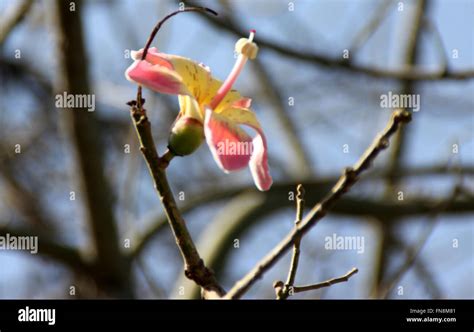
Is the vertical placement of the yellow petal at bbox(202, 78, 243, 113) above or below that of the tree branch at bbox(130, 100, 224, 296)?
above

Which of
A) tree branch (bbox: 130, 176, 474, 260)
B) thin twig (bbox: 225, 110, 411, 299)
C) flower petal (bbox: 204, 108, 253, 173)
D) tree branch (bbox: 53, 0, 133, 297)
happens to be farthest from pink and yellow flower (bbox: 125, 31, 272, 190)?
tree branch (bbox: 130, 176, 474, 260)

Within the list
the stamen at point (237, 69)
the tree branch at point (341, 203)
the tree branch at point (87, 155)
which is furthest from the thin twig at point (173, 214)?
the tree branch at point (341, 203)

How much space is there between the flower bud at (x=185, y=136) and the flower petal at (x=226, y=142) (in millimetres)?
37

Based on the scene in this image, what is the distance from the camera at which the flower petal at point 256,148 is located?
884mm

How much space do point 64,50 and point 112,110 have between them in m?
1.28

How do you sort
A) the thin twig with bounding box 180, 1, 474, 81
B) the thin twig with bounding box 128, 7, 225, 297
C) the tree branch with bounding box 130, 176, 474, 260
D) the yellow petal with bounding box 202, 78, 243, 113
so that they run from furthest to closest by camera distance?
the tree branch with bounding box 130, 176, 474, 260, the thin twig with bounding box 180, 1, 474, 81, the yellow petal with bounding box 202, 78, 243, 113, the thin twig with bounding box 128, 7, 225, 297

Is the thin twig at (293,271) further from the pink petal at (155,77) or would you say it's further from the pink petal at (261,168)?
the pink petal at (155,77)

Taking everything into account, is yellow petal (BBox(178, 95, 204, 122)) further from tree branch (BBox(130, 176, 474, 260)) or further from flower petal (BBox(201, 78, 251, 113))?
tree branch (BBox(130, 176, 474, 260))

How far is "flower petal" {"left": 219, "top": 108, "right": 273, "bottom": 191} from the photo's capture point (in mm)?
884

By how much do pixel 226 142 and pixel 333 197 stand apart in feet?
0.52

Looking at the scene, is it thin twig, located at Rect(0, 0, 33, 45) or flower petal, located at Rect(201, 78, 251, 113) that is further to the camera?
thin twig, located at Rect(0, 0, 33, 45)

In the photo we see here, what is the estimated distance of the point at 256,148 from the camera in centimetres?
90
